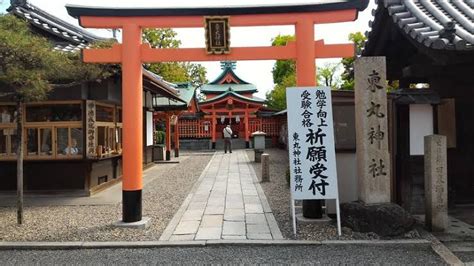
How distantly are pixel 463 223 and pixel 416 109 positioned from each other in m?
2.14

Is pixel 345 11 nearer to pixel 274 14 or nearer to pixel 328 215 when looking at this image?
pixel 274 14

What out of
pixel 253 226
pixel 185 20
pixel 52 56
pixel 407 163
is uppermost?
pixel 185 20

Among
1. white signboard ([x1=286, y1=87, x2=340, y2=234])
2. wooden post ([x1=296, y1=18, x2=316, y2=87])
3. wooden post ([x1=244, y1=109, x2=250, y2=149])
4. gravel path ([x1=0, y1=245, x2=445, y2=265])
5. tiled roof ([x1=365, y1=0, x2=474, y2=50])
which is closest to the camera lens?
gravel path ([x1=0, y1=245, x2=445, y2=265])

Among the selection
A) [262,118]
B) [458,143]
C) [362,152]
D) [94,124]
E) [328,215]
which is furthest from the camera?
[262,118]

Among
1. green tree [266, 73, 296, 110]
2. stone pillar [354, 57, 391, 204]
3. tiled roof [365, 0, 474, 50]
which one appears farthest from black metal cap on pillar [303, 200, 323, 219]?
green tree [266, 73, 296, 110]

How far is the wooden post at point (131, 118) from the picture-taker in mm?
7242

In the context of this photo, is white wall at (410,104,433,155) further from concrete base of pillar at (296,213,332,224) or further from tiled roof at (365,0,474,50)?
concrete base of pillar at (296,213,332,224)

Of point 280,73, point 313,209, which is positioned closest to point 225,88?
point 280,73

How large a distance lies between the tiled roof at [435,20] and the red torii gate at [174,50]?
72 cm

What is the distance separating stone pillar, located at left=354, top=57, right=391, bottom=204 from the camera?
664 centimetres

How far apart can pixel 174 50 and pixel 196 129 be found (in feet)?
97.0

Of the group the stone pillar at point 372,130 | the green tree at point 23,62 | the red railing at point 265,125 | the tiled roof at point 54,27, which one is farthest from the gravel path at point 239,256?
the red railing at point 265,125

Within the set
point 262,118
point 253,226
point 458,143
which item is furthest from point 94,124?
point 262,118

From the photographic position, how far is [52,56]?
6836 mm
